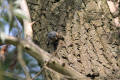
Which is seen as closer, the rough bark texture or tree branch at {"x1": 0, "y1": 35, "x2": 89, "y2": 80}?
tree branch at {"x1": 0, "y1": 35, "x2": 89, "y2": 80}

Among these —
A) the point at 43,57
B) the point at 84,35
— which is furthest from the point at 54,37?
the point at 43,57

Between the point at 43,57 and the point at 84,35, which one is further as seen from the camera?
the point at 84,35

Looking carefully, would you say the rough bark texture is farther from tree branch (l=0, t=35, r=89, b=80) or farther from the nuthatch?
tree branch (l=0, t=35, r=89, b=80)

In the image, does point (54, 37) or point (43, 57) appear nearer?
point (43, 57)

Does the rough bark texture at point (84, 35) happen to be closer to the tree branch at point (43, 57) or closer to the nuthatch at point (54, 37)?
the nuthatch at point (54, 37)

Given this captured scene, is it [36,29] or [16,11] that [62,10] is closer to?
[36,29]

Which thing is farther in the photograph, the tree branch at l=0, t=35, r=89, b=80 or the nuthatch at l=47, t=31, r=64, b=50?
the nuthatch at l=47, t=31, r=64, b=50

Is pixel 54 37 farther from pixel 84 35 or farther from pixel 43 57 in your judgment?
pixel 43 57

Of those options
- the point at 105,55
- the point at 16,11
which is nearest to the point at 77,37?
the point at 105,55

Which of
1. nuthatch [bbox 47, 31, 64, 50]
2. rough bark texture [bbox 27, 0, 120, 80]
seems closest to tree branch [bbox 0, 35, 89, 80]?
rough bark texture [bbox 27, 0, 120, 80]

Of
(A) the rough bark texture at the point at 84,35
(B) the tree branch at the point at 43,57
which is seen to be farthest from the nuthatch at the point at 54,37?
(B) the tree branch at the point at 43,57
